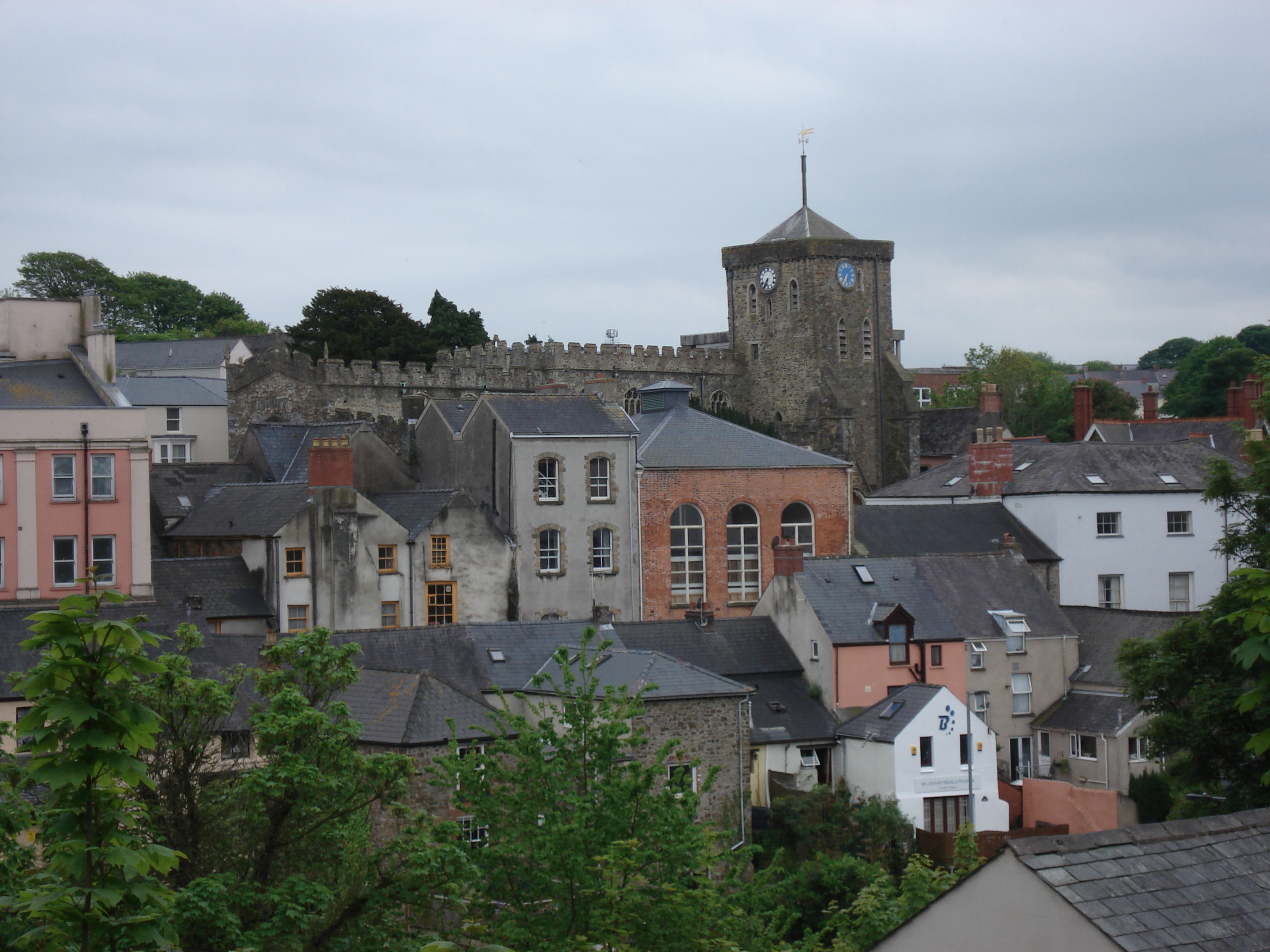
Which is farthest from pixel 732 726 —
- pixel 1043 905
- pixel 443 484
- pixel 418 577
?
pixel 1043 905

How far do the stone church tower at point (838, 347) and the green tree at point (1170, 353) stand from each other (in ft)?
259

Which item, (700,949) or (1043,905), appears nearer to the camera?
(1043,905)

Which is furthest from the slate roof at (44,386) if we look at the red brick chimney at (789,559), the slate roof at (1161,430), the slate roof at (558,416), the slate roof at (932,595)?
the slate roof at (1161,430)

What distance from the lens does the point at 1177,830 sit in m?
9.48

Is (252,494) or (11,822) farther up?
(252,494)

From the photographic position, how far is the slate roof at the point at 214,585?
115 feet

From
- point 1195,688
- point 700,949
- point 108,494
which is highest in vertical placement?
point 108,494

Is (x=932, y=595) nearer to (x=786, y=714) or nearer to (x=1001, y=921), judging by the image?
(x=786, y=714)

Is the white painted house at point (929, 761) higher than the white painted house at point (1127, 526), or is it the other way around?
the white painted house at point (1127, 526)

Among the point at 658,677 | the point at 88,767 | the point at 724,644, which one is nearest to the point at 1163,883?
the point at 88,767

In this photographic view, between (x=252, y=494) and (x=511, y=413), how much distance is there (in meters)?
7.59

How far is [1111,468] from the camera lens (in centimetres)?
4469

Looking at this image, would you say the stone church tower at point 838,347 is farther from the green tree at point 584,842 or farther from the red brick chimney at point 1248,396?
the green tree at point 584,842

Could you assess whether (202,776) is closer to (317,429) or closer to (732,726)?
(732,726)
